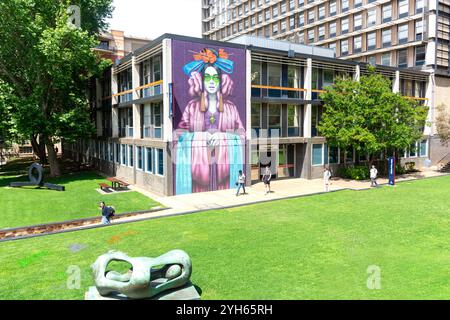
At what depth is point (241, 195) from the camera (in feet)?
73.6

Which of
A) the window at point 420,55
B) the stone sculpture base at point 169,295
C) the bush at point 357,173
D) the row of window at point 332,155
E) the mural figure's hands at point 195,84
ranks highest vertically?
the window at point 420,55

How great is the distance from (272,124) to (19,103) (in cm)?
2076

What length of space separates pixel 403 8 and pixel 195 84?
36.5 metres

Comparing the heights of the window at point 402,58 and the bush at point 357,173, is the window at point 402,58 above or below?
above

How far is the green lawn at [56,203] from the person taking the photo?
59.5 feet

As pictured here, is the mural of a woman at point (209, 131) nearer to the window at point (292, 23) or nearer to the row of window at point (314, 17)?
the row of window at point (314, 17)

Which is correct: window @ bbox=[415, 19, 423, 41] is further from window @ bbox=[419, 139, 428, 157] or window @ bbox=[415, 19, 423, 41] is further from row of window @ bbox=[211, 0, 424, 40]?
window @ bbox=[419, 139, 428, 157]

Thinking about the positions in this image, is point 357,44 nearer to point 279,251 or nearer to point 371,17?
point 371,17

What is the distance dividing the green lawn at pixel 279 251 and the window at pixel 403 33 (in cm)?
3417

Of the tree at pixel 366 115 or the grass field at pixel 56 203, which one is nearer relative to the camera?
the grass field at pixel 56 203

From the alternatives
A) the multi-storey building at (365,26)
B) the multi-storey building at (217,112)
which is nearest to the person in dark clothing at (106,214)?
the multi-storey building at (217,112)

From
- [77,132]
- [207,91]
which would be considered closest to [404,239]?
[207,91]

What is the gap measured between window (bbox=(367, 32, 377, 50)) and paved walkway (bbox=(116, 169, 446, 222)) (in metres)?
27.8
